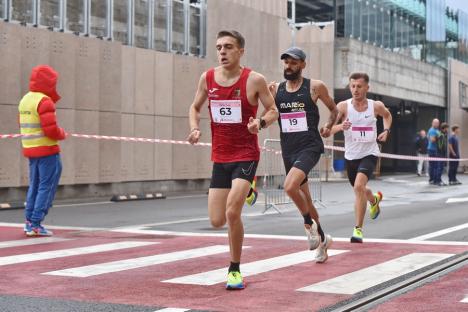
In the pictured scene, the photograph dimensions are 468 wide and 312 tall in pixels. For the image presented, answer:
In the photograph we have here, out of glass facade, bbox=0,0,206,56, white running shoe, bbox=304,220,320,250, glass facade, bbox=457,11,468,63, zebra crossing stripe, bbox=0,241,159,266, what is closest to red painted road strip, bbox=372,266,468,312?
white running shoe, bbox=304,220,320,250

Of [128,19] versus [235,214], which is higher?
[128,19]

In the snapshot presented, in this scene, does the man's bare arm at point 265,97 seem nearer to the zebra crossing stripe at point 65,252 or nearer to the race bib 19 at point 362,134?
the zebra crossing stripe at point 65,252

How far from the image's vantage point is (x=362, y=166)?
10.0 m

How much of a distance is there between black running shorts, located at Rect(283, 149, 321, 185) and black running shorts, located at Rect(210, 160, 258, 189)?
155cm

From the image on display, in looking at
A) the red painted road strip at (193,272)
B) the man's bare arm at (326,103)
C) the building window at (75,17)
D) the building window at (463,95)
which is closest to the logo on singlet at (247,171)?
the red painted road strip at (193,272)

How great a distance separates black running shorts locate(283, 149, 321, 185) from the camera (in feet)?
26.6

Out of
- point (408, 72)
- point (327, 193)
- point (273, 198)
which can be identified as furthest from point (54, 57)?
point (408, 72)

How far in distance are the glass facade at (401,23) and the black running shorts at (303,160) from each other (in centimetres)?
2227

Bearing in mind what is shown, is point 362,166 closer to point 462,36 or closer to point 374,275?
point 374,275

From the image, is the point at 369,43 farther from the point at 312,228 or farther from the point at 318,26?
the point at 312,228

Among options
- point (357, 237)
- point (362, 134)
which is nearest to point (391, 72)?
point (362, 134)

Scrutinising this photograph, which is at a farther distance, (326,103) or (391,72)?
(391,72)

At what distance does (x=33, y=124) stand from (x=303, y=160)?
3.89m

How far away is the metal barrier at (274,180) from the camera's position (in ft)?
50.1
